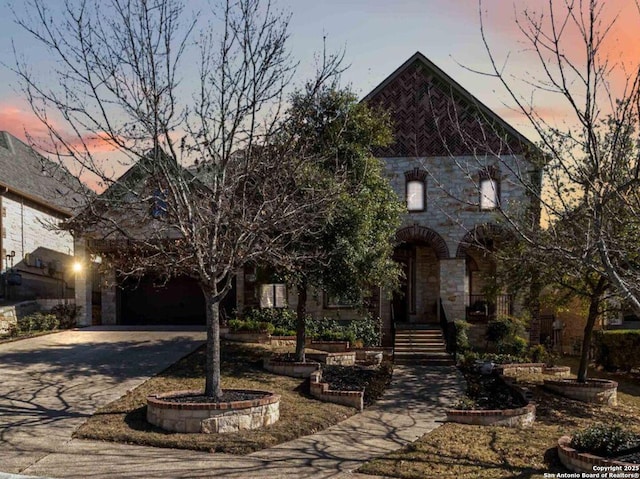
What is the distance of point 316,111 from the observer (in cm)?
1587

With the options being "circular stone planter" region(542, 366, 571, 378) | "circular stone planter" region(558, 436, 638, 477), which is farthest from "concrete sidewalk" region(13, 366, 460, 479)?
"circular stone planter" region(542, 366, 571, 378)

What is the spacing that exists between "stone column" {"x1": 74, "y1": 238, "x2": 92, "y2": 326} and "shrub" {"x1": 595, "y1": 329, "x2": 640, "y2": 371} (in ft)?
56.4

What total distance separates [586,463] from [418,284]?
1626 centimetres

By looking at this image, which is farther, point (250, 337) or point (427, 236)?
point (427, 236)

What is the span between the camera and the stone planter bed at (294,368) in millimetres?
15516

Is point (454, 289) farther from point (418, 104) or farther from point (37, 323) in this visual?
point (37, 323)

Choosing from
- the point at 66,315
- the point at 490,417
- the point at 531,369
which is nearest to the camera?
the point at 490,417

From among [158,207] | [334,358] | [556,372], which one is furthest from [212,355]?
[556,372]

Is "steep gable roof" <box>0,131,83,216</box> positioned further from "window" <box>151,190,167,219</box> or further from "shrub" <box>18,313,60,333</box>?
"window" <box>151,190,167,219</box>

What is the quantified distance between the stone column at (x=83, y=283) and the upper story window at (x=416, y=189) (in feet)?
37.2

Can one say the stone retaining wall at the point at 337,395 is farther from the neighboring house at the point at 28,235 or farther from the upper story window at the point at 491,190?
the neighboring house at the point at 28,235

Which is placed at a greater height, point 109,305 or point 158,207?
point 158,207

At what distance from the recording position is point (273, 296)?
22688 mm

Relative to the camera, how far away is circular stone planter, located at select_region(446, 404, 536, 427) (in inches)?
453
